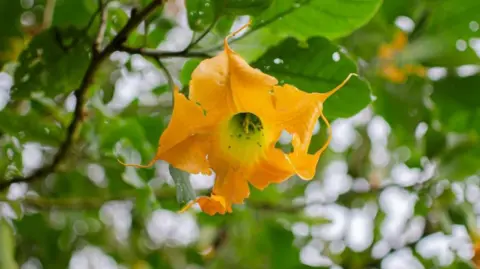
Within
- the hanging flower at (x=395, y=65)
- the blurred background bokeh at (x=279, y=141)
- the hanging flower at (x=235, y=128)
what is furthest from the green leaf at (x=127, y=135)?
the hanging flower at (x=395, y=65)

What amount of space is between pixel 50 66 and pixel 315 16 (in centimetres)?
29

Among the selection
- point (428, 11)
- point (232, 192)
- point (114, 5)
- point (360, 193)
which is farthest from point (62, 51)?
point (360, 193)

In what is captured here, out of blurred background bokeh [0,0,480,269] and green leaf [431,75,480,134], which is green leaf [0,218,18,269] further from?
green leaf [431,75,480,134]

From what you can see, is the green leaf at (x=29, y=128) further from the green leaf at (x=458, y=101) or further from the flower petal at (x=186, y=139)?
the green leaf at (x=458, y=101)

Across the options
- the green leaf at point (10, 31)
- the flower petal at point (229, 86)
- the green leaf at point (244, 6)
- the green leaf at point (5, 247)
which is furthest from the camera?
the green leaf at point (10, 31)

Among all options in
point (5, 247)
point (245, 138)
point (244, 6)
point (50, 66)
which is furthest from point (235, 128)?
point (5, 247)

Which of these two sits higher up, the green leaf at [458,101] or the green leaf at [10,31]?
the green leaf at [10,31]

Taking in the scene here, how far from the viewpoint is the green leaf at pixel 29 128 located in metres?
0.72

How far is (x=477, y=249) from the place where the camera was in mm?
1021

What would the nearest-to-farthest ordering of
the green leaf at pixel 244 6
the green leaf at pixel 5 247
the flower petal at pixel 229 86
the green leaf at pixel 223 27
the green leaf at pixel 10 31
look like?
1. the flower petal at pixel 229 86
2. the green leaf at pixel 244 6
3. the green leaf at pixel 223 27
4. the green leaf at pixel 5 247
5. the green leaf at pixel 10 31

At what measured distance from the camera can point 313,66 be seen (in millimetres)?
613

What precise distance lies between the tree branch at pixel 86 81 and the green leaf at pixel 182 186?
0.42 feet

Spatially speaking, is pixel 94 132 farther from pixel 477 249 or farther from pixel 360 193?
pixel 477 249

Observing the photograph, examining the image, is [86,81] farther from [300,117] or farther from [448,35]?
[448,35]
